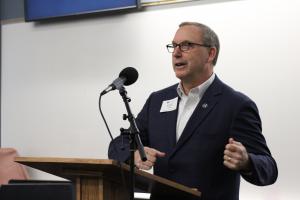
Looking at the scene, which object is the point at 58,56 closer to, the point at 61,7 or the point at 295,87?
the point at 61,7

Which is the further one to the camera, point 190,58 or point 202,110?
point 190,58

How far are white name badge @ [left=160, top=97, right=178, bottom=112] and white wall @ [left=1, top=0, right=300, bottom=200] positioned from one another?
1.00m

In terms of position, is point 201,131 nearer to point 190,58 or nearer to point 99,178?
point 190,58

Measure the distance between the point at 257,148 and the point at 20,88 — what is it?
2.74 m

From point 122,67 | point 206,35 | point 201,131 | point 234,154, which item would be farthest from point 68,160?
point 122,67

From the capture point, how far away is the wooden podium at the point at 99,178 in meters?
1.57

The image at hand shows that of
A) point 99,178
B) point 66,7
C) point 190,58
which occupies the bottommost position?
point 99,178

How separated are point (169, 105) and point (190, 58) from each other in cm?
27

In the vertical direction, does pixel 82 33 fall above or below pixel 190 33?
above

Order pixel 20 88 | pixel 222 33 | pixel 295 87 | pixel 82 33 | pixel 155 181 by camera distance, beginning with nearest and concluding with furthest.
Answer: pixel 155 181, pixel 295 87, pixel 222 33, pixel 82 33, pixel 20 88

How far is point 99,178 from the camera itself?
5.41 ft

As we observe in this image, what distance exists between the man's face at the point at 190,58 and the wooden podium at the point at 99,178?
2.61ft

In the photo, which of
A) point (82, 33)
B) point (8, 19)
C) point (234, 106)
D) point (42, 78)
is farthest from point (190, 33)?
point (8, 19)

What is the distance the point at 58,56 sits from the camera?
4.10 metres
